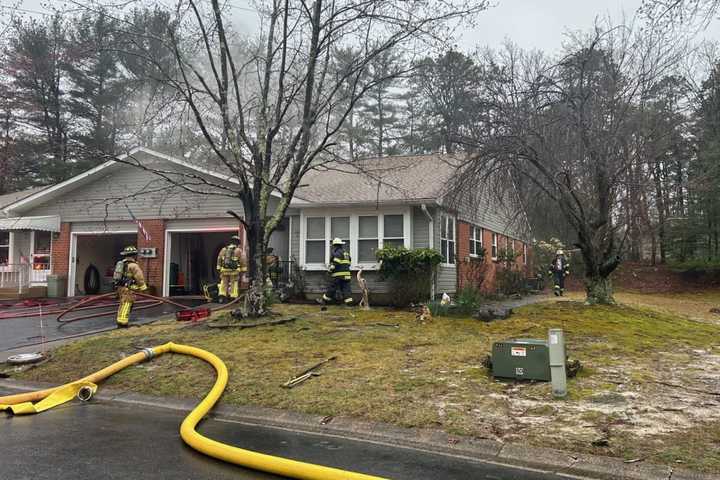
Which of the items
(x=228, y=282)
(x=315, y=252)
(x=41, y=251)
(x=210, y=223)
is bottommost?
(x=228, y=282)

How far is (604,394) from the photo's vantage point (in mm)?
5480

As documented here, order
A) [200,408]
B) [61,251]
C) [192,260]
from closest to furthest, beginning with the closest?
[200,408]
[61,251]
[192,260]

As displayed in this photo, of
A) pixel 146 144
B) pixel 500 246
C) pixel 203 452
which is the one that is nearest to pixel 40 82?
pixel 146 144

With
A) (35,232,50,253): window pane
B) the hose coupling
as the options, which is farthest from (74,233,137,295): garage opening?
the hose coupling

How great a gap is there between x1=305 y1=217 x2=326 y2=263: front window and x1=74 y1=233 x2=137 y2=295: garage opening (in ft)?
26.2

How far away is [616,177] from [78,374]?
37.2 ft

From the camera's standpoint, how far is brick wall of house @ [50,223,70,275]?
59.7 ft

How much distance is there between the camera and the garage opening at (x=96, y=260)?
62.7 ft

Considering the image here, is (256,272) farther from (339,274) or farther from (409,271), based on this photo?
(409,271)

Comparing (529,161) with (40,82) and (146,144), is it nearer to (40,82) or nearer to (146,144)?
(146,144)

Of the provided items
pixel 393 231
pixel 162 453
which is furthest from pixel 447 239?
pixel 162 453

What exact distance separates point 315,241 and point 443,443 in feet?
37.1

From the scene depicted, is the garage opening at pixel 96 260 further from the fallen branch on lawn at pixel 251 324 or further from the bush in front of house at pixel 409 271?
the fallen branch on lawn at pixel 251 324

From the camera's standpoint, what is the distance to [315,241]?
1548 centimetres
